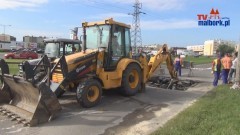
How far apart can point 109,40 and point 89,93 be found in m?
2.21

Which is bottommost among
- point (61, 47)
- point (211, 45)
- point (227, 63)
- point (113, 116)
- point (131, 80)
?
point (113, 116)

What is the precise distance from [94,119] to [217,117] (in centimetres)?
315

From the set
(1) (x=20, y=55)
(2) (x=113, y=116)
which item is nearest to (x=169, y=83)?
(2) (x=113, y=116)

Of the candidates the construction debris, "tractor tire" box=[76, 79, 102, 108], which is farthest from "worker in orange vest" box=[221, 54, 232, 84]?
"tractor tire" box=[76, 79, 102, 108]

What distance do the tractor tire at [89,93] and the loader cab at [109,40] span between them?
117cm

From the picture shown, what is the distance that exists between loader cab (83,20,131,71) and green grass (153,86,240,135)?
10.9 feet

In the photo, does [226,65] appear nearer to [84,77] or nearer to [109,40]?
[109,40]

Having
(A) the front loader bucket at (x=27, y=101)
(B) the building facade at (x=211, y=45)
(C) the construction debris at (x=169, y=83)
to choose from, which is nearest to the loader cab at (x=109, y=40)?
(A) the front loader bucket at (x=27, y=101)

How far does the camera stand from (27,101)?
383 inches

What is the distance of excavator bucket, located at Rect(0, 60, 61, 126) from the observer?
8523mm

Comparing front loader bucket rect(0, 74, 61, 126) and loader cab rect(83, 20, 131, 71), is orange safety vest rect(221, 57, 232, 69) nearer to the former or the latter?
loader cab rect(83, 20, 131, 71)

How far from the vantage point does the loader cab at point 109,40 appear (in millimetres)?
11739

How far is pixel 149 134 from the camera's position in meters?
7.38

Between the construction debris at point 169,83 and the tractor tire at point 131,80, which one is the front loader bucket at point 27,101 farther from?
the construction debris at point 169,83
